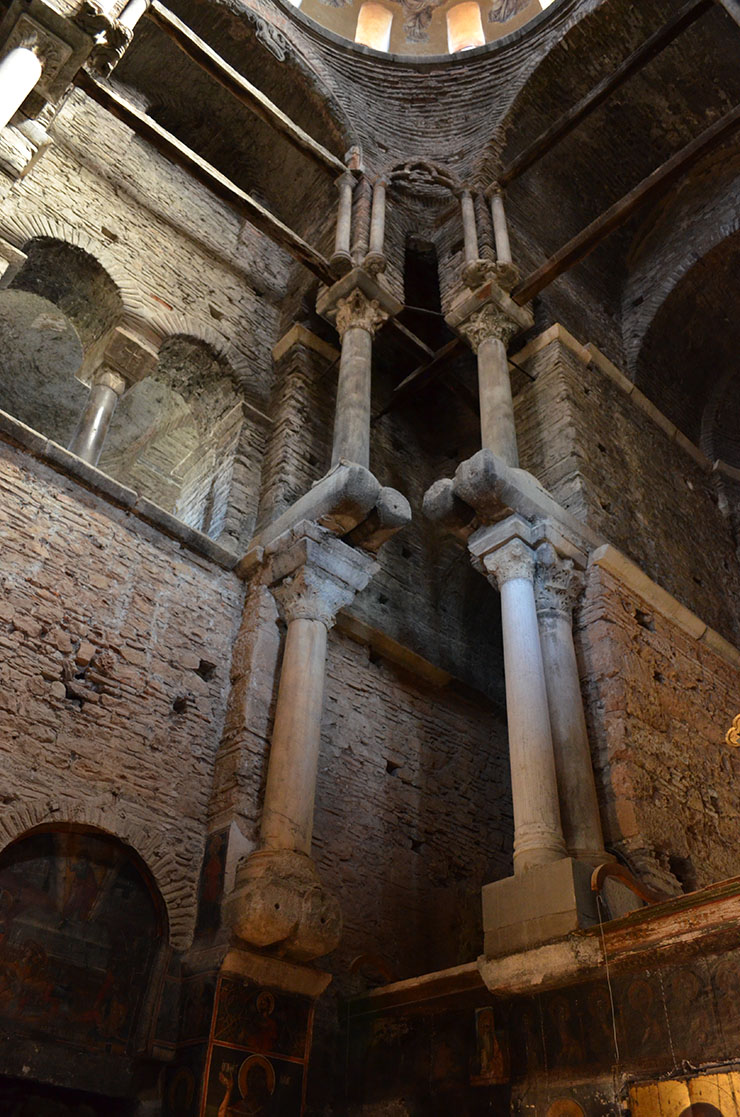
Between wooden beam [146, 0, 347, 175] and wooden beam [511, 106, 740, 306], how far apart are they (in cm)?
310

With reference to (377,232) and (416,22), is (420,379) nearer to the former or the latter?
(377,232)

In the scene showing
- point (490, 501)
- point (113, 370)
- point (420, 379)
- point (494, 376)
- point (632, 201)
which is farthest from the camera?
point (420, 379)

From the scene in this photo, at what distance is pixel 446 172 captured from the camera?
38.1 ft

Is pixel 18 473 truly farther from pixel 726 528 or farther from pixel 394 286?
pixel 726 528

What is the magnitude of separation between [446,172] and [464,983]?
33.1ft

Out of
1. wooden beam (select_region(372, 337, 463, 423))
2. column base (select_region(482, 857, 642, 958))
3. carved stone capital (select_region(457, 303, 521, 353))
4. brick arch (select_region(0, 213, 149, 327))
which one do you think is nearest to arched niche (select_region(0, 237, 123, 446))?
brick arch (select_region(0, 213, 149, 327))

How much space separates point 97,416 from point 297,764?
13.4 ft

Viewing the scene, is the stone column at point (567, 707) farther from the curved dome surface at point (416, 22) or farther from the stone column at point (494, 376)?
the curved dome surface at point (416, 22)

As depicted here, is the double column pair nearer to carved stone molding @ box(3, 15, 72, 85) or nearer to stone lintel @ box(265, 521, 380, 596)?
stone lintel @ box(265, 521, 380, 596)

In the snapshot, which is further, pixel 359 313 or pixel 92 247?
pixel 359 313

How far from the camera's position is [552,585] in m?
7.27

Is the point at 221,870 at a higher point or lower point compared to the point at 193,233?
lower

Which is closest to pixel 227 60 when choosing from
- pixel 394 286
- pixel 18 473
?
pixel 394 286

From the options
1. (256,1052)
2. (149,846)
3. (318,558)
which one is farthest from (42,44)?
(256,1052)
